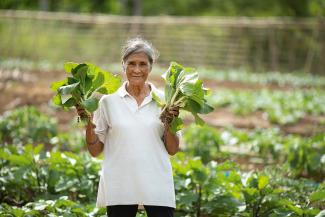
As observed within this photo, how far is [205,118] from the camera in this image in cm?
1154

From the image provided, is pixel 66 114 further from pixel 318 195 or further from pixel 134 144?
pixel 134 144

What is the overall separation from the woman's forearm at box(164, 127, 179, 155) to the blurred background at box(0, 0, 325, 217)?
0.57m

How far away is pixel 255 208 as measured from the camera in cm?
500

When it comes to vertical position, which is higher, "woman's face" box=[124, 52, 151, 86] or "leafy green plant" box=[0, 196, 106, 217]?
"woman's face" box=[124, 52, 151, 86]

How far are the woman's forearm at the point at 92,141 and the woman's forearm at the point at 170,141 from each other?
0.36m

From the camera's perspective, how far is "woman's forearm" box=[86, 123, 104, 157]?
12.3 ft

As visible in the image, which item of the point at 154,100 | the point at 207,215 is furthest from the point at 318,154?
the point at 154,100

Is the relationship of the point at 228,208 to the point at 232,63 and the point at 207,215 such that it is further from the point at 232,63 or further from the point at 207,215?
the point at 232,63

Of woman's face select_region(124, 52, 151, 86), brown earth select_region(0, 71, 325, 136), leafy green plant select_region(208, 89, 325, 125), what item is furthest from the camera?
leafy green plant select_region(208, 89, 325, 125)

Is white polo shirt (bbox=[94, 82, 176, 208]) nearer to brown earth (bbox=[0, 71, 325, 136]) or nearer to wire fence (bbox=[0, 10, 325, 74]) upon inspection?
brown earth (bbox=[0, 71, 325, 136])

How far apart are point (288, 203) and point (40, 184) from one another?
196cm

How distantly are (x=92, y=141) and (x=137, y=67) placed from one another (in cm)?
46

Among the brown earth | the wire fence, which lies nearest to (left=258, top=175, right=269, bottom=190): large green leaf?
the brown earth

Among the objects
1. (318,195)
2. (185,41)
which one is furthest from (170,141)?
(185,41)
